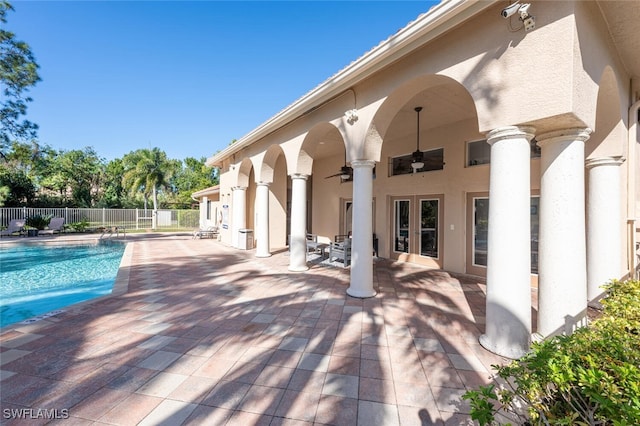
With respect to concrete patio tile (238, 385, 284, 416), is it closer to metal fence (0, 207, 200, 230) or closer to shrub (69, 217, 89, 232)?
shrub (69, 217, 89, 232)

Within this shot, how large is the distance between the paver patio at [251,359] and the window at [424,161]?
4129 millimetres

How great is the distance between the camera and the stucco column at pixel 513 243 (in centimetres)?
327

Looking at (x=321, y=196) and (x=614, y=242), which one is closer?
(x=614, y=242)

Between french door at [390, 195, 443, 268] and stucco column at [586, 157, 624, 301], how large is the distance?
354 centimetres

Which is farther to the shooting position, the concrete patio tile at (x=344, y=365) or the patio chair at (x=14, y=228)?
the patio chair at (x=14, y=228)

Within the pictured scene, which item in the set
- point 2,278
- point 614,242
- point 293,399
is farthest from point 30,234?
point 614,242

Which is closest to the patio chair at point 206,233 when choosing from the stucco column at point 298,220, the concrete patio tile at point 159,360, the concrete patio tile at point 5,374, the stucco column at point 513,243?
the stucco column at point 298,220

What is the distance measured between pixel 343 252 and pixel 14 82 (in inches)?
775

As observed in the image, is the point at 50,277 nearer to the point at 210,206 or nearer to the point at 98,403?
the point at 98,403

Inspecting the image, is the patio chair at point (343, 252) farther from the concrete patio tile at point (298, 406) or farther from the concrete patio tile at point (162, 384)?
the concrete patio tile at point (162, 384)

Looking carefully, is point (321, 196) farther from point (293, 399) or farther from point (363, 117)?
point (293, 399)

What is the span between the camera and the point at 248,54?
973cm

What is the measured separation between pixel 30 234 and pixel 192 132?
12.2 metres

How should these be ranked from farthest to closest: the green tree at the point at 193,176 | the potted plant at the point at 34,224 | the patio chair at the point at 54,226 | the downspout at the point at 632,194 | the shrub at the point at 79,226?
the green tree at the point at 193,176, the shrub at the point at 79,226, the patio chair at the point at 54,226, the potted plant at the point at 34,224, the downspout at the point at 632,194
